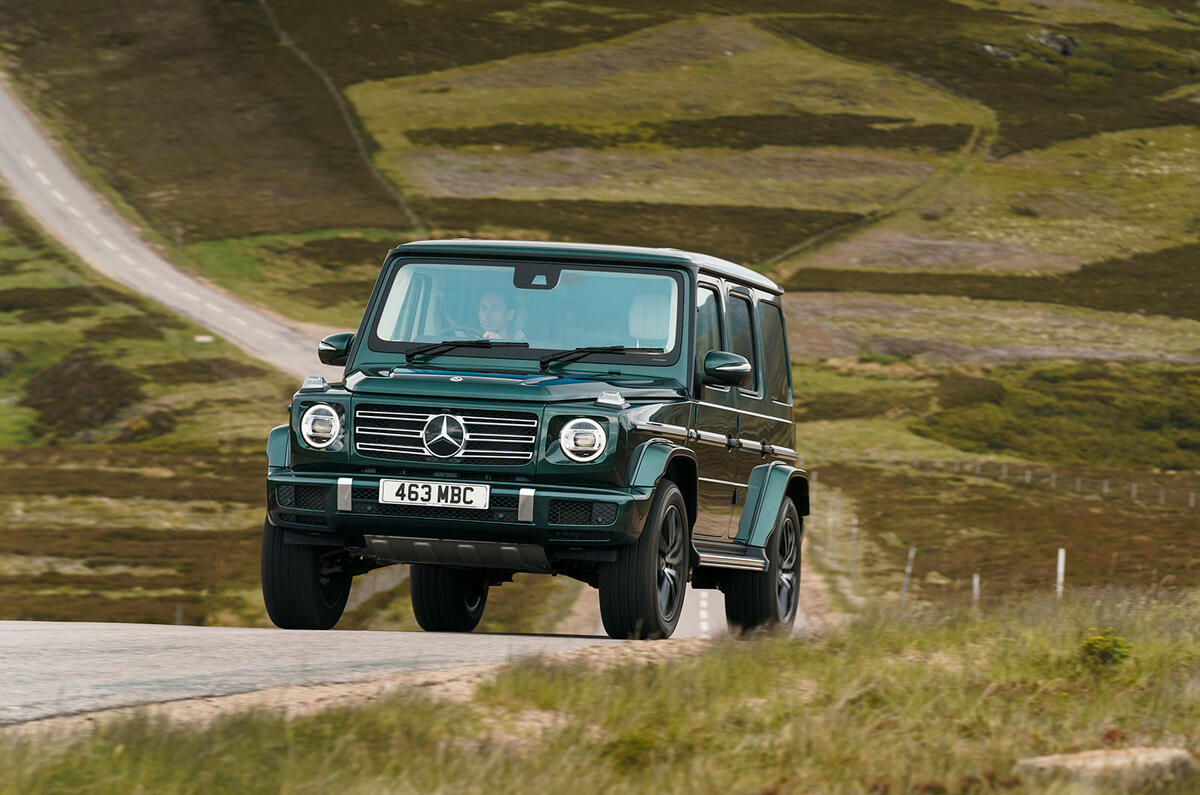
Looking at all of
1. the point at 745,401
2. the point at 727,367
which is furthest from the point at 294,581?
the point at 745,401

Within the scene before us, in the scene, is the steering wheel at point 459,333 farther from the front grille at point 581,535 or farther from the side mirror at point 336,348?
the front grille at point 581,535

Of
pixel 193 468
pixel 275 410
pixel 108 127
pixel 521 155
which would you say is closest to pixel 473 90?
pixel 521 155

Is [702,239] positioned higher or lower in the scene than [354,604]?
lower

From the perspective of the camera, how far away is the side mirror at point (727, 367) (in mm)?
10500

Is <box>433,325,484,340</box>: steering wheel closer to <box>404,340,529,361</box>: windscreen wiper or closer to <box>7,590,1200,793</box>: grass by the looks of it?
<box>404,340,529,361</box>: windscreen wiper

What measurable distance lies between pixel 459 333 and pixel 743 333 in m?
2.21

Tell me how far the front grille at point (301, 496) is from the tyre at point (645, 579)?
166 cm

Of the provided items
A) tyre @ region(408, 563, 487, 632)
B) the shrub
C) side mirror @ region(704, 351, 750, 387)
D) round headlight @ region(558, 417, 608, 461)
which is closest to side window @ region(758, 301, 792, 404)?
side mirror @ region(704, 351, 750, 387)

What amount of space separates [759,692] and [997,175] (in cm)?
10029

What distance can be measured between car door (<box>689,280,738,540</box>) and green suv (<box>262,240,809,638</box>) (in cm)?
2

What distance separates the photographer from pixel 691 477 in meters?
10.5

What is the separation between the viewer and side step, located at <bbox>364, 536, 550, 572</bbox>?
9633 mm

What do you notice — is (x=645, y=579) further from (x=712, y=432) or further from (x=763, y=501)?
(x=763, y=501)

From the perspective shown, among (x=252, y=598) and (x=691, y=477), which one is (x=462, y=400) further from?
(x=252, y=598)
